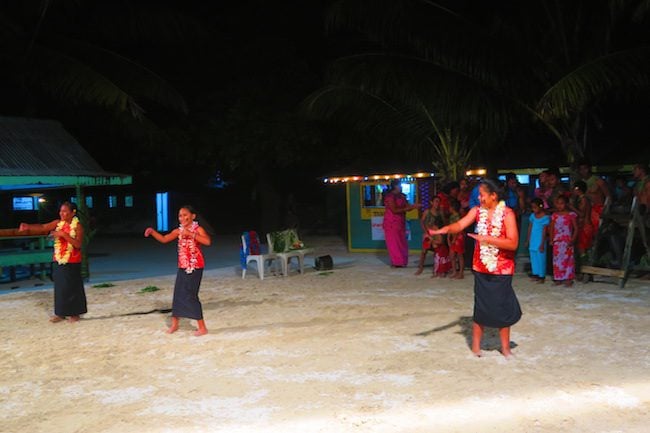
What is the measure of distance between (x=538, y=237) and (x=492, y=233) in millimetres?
4726

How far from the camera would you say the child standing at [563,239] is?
9.45 m

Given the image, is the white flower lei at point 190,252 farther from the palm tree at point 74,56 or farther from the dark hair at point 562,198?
the palm tree at point 74,56

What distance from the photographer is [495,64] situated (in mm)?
12156

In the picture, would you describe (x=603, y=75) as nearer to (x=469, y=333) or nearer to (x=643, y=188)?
(x=643, y=188)

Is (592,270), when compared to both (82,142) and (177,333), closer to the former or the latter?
(177,333)

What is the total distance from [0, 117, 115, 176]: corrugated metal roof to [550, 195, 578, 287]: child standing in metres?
8.01

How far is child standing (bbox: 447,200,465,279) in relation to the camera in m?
10.7

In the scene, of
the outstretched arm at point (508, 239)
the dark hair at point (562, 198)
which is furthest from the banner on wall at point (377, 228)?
the outstretched arm at point (508, 239)

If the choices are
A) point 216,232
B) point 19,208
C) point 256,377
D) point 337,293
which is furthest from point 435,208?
point 19,208

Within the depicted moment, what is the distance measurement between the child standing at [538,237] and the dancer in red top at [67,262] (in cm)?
667

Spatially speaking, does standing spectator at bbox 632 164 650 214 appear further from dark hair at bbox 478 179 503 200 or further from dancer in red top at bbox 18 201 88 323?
dancer in red top at bbox 18 201 88 323

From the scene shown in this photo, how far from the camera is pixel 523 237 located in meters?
14.2

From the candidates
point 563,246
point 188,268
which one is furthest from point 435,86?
point 188,268

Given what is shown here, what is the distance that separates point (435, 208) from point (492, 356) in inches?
205
